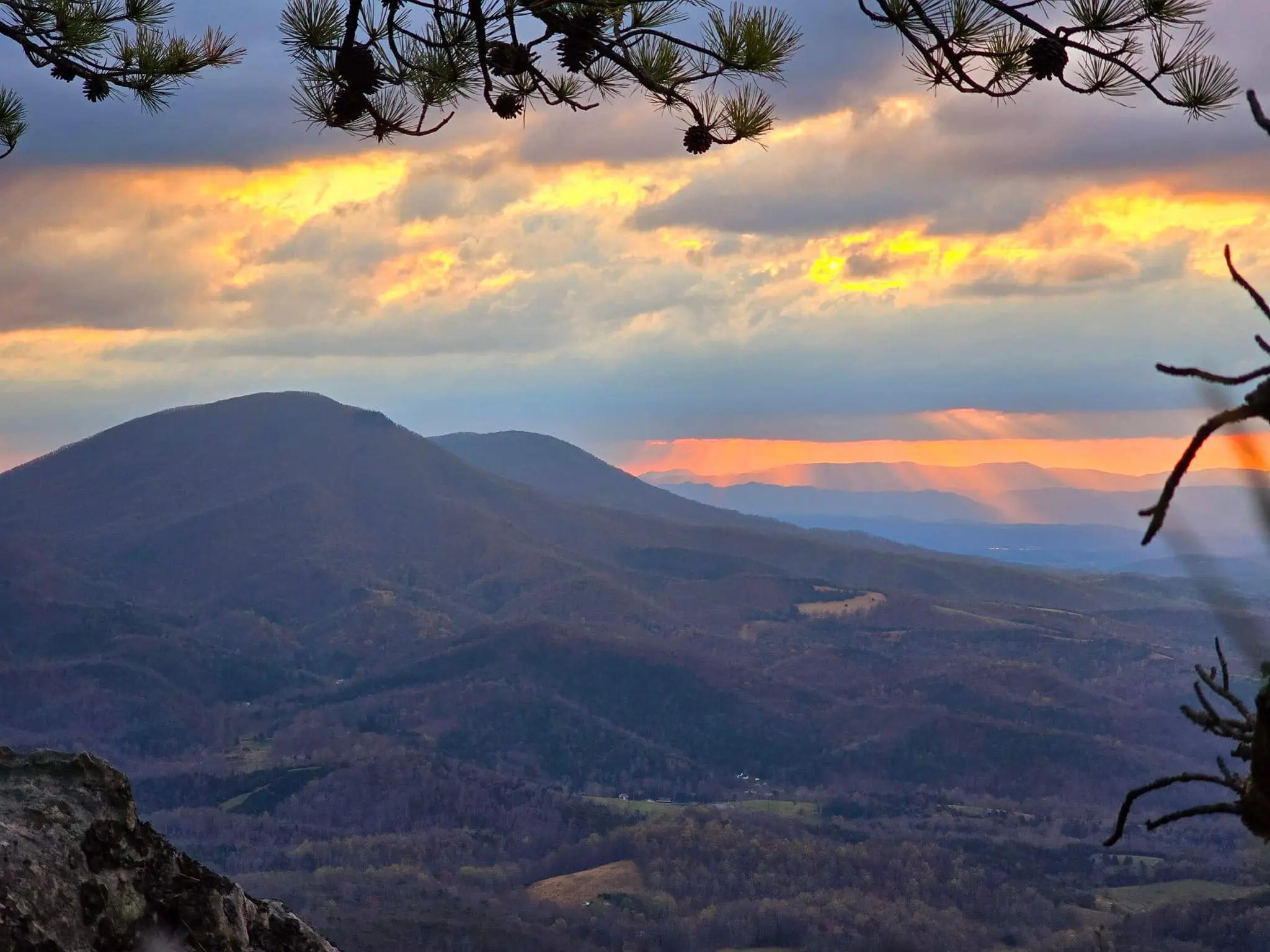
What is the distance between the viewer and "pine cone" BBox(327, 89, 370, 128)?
337 inches

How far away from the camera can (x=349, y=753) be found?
144375 mm

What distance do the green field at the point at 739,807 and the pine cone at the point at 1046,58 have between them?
115720mm

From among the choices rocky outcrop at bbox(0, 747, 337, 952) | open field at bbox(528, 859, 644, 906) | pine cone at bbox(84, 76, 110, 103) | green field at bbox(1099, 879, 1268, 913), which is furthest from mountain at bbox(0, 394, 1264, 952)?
rocky outcrop at bbox(0, 747, 337, 952)

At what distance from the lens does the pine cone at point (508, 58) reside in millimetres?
8469

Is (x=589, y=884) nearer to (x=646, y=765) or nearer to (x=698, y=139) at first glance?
(x=646, y=765)

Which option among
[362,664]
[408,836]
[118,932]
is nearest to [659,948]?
[408,836]

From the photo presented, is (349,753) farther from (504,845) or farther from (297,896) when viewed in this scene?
(297,896)

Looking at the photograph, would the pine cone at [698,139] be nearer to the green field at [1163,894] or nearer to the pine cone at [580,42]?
the pine cone at [580,42]

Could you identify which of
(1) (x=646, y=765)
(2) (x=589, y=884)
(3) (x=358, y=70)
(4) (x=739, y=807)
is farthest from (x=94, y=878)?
(1) (x=646, y=765)

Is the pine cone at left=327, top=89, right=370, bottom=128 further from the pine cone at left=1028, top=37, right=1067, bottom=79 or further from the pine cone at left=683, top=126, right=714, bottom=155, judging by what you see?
the pine cone at left=1028, top=37, right=1067, bottom=79

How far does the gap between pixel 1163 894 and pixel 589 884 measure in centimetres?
3832

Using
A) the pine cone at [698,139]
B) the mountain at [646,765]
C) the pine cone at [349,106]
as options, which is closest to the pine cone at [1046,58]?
the pine cone at [698,139]

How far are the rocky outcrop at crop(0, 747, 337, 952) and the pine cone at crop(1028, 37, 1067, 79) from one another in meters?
5.30

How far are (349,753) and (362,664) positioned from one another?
55067 mm
